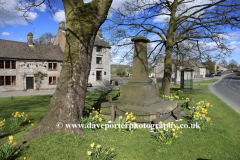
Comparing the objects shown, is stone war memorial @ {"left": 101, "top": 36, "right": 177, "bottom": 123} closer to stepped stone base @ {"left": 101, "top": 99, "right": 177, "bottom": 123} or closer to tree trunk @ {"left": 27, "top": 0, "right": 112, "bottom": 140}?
stepped stone base @ {"left": 101, "top": 99, "right": 177, "bottom": 123}

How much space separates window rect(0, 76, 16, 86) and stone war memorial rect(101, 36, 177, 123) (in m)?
21.2

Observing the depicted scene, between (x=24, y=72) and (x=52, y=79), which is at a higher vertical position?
(x=24, y=72)

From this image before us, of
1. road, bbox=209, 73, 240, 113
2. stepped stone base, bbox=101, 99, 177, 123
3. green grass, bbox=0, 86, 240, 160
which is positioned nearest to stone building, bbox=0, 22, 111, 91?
stepped stone base, bbox=101, 99, 177, 123

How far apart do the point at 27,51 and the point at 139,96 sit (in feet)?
80.5

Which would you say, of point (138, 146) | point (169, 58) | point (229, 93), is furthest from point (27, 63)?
point (229, 93)

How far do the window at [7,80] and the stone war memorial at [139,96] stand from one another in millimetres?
21237

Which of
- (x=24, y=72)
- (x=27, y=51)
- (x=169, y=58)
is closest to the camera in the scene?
(x=169, y=58)

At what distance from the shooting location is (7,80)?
22.1 meters

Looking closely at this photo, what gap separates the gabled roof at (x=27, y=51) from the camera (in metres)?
22.4

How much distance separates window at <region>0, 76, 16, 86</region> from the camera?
2161 cm

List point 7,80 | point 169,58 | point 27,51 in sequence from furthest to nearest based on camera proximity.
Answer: point 27,51 < point 7,80 < point 169,58

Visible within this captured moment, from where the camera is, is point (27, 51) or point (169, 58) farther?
point (27, 51)

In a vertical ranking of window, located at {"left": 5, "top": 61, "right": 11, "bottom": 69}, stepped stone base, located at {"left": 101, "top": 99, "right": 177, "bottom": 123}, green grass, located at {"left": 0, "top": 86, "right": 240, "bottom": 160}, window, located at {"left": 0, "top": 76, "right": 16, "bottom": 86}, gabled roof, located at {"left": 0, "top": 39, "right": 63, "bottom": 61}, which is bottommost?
green grass, located at {"left": 0, "top": 86, "right": 240, "bottom": 160}

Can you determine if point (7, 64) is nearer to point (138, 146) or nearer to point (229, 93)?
point (138, 146)
